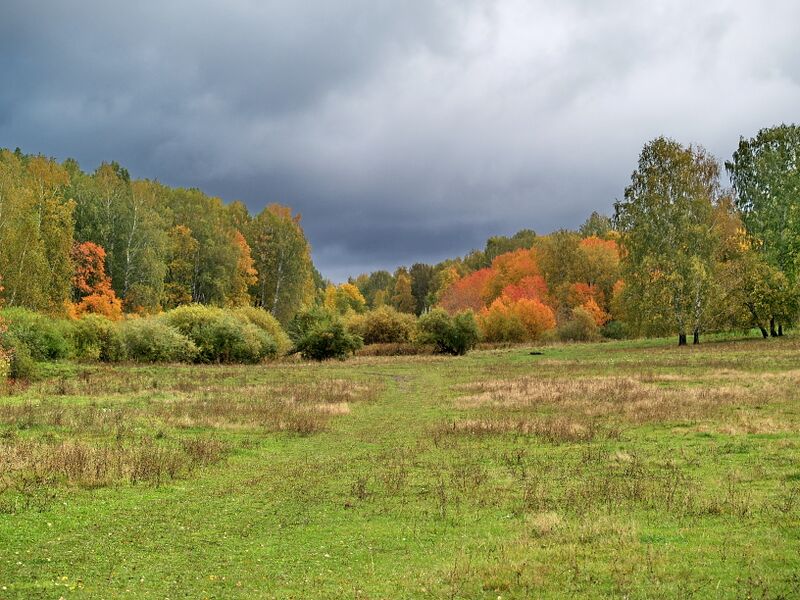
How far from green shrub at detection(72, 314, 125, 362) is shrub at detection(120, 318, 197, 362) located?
0.68 meters

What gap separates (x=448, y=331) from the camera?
72562 millimetres

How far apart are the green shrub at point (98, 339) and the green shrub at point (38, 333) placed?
2164 mm

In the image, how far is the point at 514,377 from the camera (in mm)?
40031

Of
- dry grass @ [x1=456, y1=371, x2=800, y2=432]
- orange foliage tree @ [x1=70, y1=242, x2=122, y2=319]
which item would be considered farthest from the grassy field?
orange foliage tree @ [x1=70, y1=242, x2=122, y2=319]

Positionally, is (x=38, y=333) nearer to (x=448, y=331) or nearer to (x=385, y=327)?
(x=448, y=331)

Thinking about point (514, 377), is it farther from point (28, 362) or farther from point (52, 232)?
point (52, 232)

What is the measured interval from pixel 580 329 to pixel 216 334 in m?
47.7

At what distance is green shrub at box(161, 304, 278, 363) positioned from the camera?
57875 mm

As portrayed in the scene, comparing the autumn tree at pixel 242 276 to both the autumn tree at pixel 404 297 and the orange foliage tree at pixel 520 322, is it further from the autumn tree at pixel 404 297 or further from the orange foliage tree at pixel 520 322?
the autumn tree at pixel 404 297

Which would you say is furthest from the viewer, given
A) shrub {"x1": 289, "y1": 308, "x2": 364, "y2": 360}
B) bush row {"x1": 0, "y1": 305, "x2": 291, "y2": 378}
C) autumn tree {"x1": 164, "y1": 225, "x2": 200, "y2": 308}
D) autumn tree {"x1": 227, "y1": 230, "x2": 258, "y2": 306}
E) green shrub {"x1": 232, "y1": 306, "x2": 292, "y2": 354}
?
autumn tree {"x1": 227, "y1": 230, "x2": 258, "y2": 306}

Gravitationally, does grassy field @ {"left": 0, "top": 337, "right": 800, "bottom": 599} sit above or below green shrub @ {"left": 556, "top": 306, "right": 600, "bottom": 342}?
below

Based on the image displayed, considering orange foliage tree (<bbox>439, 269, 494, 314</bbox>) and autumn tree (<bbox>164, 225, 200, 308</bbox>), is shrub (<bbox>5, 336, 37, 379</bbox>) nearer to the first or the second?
autumn tree (<bbox>164, 225, 200, 308</bbox>)

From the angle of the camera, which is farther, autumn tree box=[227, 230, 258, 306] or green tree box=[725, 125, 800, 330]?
autumn tree box=[227, 230, 258, 306]

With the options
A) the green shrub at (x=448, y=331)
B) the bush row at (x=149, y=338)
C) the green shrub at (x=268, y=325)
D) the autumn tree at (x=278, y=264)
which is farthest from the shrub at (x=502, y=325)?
the bush row at (x=149, y=338)
